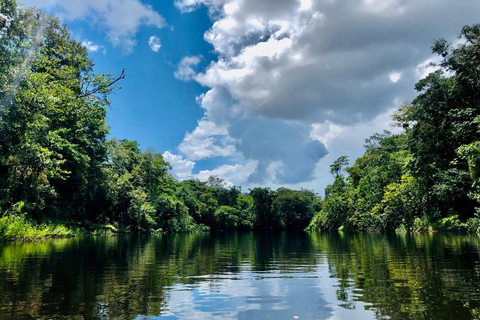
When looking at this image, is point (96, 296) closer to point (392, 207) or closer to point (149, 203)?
point (392, 207)

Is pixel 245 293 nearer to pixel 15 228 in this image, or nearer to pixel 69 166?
pixel 15 228

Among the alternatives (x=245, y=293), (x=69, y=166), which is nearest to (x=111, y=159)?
(x=69, y=166)

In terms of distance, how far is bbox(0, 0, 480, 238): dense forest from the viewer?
58.0 feet

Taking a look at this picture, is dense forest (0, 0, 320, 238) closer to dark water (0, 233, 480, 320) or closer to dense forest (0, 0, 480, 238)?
dense forest (0, 0, 480, 238)

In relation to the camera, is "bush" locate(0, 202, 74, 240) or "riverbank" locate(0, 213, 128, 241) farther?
"riverbank" locate(0, 213, 128, 241)

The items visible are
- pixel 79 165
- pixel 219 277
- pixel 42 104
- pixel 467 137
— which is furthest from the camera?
pixel 79 165

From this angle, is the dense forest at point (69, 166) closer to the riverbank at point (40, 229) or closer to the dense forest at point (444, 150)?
the riverbank at point (40, 229)

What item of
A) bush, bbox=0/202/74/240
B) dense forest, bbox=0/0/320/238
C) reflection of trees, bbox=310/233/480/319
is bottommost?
reflection of trees, bbox=310/233/480/319

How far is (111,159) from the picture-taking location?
2083 inches

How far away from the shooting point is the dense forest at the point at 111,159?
17.7 meters

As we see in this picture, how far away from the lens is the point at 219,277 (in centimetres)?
827

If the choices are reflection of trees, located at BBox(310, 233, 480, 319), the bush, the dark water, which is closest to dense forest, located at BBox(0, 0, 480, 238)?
the bush

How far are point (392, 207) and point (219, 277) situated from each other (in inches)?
1742

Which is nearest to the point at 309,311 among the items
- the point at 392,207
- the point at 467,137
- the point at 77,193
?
the point at 467,137
